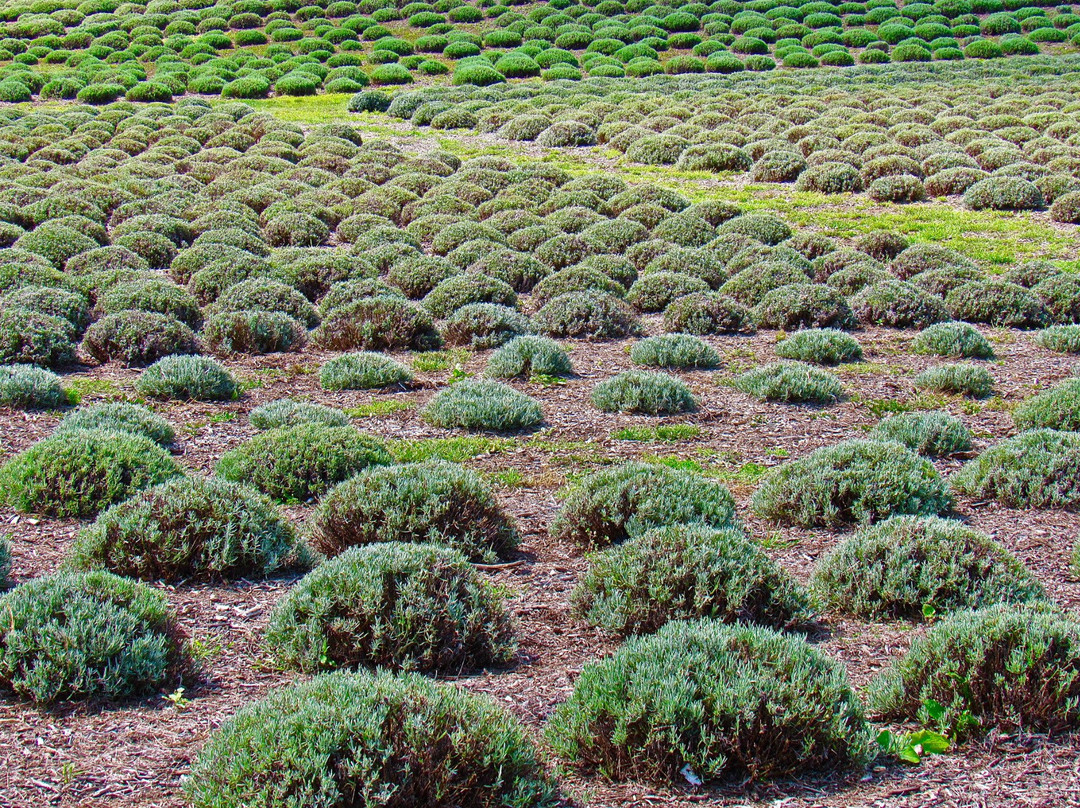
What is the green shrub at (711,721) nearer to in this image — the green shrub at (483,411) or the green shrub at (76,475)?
the green shrub at (76,475)

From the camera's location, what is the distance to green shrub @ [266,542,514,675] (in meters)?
4.64

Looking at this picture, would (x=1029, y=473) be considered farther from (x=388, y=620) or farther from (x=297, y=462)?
(x=297, y=462)

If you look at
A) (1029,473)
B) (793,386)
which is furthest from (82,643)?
(793,386)

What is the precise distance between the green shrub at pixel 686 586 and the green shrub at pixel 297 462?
2.55 meters

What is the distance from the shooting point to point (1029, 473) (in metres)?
7.01

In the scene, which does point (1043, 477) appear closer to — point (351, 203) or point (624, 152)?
point (351, 203)

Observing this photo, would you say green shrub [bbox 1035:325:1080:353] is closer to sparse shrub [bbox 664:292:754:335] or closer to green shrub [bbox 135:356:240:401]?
sparse shrub [bbox 664:292:754:335]

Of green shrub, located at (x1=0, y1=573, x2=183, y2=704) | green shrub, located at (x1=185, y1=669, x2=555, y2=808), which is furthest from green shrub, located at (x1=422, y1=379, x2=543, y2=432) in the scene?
green shrub, located at (x1=185, y1=669, x2=555, y2=808)

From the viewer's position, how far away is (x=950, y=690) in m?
4.20

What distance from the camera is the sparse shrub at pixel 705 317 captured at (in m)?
12.3

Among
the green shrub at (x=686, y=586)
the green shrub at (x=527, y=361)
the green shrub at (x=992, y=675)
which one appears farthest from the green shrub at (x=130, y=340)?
the green shrub at (x=992, y=675)

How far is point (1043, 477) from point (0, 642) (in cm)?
667

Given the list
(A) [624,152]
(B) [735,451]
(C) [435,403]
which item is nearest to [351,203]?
(A) [624,152]

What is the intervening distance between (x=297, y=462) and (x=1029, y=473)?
539 cm
